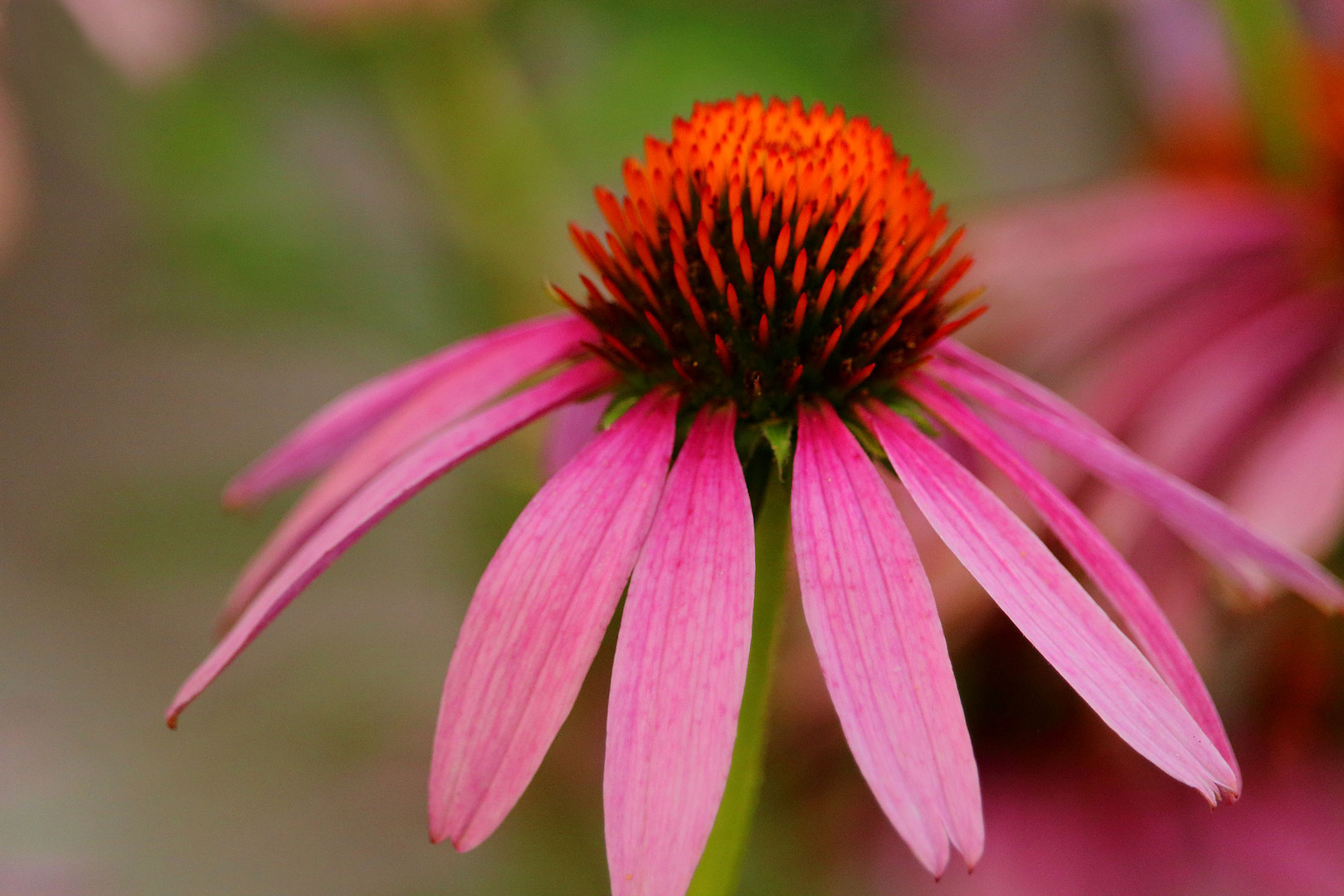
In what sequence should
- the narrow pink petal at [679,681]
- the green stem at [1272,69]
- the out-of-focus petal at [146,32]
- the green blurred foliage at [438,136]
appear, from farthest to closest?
the green blurred foliage at [438,136] → the out-of-focus petal at [146,32] → the green stem at [1272,69] → the narrow pink petal at [679,681]

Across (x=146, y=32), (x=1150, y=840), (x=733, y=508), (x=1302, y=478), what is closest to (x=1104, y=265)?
(x=1302, y=478)

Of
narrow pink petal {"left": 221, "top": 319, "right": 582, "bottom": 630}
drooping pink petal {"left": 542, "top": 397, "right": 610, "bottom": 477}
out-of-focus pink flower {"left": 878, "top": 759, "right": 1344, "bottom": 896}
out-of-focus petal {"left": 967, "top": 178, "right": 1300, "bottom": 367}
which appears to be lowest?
out-of-focus pink flower {"left": 878, "top": 759, "right": 1344, "bottom": 896}

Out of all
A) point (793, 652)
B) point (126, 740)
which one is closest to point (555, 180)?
point (793, 652)

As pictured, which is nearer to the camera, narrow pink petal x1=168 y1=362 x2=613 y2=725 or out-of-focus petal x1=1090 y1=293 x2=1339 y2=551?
narrow pink petal x1=168 y1=362 x2=613 y2=725

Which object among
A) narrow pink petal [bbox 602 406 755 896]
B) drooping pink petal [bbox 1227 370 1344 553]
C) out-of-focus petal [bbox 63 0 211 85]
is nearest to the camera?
narrow pink petal [bbox 602 406 755 896]

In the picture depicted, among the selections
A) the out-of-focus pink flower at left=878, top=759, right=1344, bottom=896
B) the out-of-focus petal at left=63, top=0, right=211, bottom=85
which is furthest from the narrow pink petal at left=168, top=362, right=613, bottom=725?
the out-of-focus petal at left=63, top=0, right=211, bottom=85

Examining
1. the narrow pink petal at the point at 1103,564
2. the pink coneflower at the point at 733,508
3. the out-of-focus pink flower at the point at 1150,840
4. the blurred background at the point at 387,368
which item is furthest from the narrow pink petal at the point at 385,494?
the out-of-focus pink flower at the point at 1150,840

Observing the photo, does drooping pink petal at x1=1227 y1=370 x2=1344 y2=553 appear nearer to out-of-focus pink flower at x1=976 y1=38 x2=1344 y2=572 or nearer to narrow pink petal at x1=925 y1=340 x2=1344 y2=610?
out-of-focus pink flower at x1=976 y1=38 x2=1344 y2=572

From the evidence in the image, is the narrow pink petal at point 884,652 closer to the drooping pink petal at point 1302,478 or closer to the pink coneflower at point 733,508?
the pink coneflower at point 733,508
